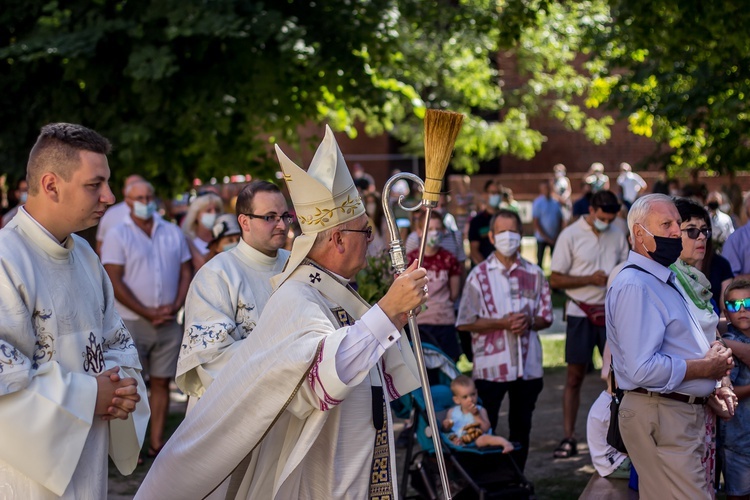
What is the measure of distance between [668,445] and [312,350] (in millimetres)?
2230

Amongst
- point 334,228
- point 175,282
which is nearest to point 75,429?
point 334,228

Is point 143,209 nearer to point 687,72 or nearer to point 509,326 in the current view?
point 509,326

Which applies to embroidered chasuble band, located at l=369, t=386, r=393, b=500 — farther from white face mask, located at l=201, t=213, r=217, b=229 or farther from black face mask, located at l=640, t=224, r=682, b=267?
white face mask, located at l=201, t=213, r=217, b=229

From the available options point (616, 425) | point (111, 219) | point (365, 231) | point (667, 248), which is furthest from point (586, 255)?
point (365, 231)

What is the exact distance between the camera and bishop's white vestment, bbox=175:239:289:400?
5.65 metres

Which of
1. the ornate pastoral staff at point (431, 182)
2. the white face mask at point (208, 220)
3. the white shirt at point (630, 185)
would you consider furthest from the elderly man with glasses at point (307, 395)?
the white shirt at point (630, 185)

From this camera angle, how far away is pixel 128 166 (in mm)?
10914

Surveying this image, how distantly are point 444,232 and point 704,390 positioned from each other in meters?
5.22

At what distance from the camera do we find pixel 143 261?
8.98 meters

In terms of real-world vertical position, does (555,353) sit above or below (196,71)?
below

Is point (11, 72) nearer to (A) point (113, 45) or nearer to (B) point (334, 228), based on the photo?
(A) point (113, 45)

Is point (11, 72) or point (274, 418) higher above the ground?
point (11, 72)

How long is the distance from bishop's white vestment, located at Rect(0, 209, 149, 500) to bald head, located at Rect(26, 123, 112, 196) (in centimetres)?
17

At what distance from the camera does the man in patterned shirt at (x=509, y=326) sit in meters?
7.70
